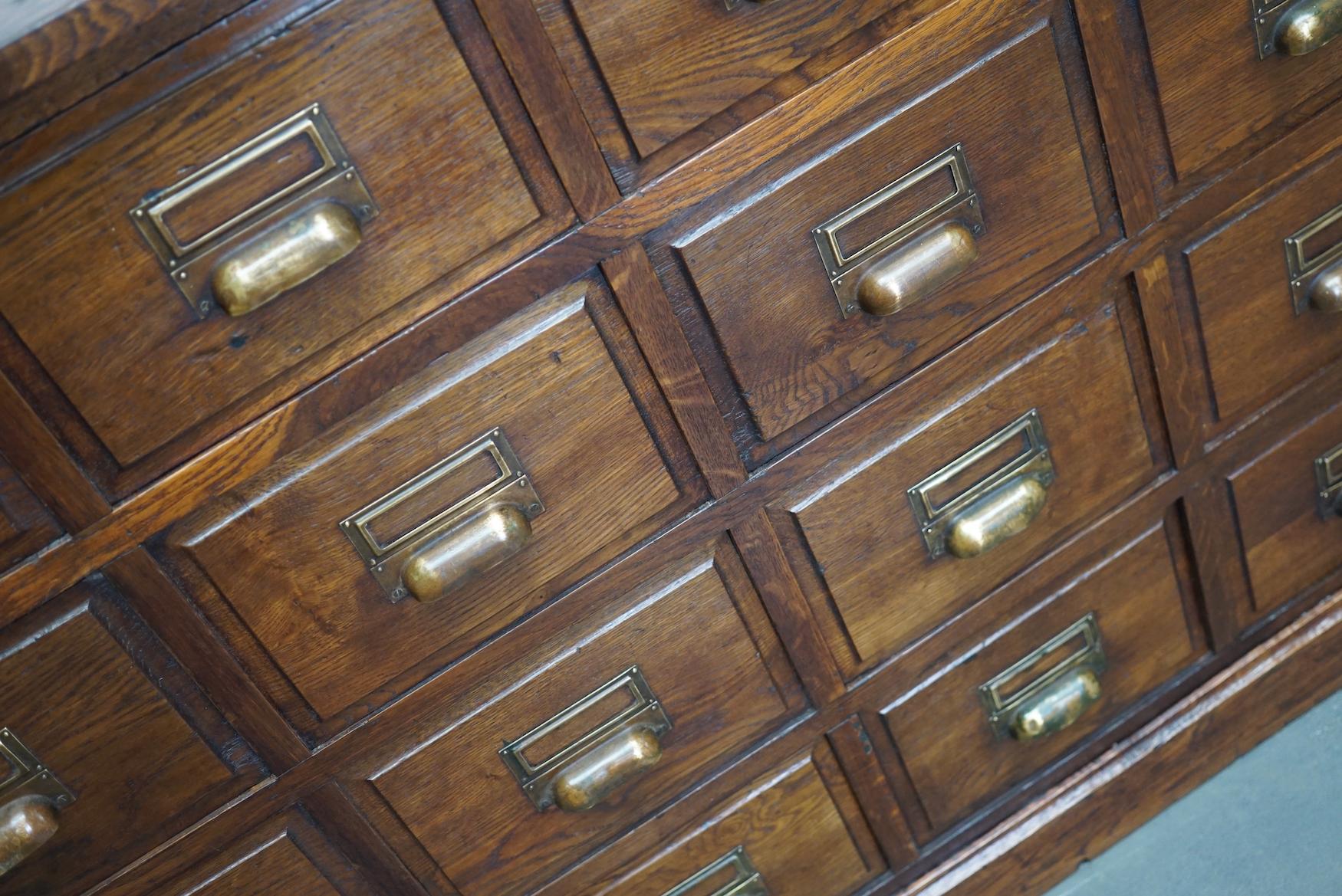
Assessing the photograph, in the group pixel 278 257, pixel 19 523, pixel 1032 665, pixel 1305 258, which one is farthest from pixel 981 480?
pixel 19 523

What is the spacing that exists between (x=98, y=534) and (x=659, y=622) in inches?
15.3

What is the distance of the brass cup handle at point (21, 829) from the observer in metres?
0.85

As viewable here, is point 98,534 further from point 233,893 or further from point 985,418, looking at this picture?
point 985,418

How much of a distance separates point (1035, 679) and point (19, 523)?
2.63 ft

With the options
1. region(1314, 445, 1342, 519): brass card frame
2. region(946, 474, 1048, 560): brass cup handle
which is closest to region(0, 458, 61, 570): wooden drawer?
region(946, 474, 1048, 560): brass cup handle

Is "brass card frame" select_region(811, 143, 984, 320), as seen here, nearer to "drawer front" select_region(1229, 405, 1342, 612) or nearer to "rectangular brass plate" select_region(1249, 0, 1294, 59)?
"rectangular brass plate" select_region(1249, 0, 1294, 59)

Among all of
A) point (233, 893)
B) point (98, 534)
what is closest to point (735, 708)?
point (233, 893)

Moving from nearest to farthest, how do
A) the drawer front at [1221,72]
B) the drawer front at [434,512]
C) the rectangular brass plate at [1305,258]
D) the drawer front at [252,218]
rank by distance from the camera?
the drawer front at [252,218] < the drawer front at [434,512] < the drawer front at [1221,72] < the rectangular brass plate at [1305,258]

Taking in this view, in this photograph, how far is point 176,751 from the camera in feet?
2.96

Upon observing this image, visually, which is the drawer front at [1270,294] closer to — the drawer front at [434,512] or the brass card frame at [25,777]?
the drawer front at [434,512]

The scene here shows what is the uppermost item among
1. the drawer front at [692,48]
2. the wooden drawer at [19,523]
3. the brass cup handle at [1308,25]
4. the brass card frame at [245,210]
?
the brass card frame at [245,210]

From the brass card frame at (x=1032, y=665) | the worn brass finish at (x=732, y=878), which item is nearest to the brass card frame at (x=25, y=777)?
the worn brass finish at (x=732, y=878)

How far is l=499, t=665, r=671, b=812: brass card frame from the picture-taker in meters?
1.02

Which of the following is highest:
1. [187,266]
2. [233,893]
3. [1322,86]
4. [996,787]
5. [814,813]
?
[187,266]
